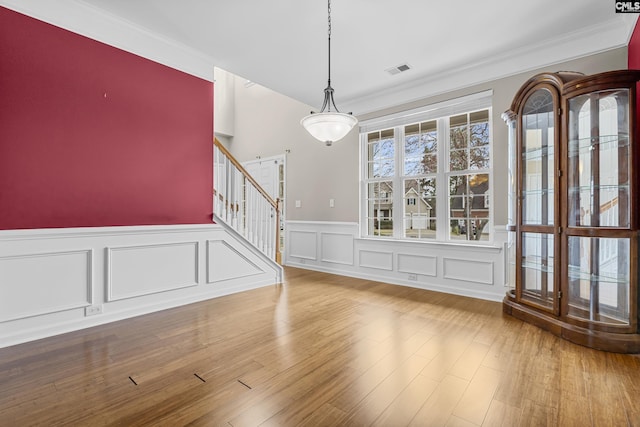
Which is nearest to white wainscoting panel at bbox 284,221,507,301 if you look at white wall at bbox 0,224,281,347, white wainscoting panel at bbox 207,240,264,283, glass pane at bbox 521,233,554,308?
glass pane at bbox 521,233,554,308

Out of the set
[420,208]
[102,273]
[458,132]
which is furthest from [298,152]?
[102,273]

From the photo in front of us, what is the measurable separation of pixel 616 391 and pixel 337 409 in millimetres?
1735

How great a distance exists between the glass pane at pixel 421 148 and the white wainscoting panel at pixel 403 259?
1091mm

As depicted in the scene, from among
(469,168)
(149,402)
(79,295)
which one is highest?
(469,168)

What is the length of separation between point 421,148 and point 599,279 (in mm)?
2635

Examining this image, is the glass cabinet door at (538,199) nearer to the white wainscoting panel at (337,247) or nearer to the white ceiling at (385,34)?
the white ceiling at (385,34)

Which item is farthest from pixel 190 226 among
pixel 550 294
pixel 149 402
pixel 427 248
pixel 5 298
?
pixel 550 294

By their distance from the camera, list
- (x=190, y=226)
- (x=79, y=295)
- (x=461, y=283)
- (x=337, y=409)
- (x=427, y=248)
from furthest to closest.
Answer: (x=427, y=248) < (x=461, y=283) < (x=190, y=226) < (x=79, y=295) < (x=337, y=409)

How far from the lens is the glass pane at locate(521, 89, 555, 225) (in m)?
2.99

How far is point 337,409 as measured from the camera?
1720 millimetres

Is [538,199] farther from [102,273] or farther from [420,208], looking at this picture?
[102,273]

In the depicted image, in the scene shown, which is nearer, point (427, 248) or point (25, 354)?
point (25, 354)

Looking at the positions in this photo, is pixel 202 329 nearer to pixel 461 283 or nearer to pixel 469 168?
pixel 461 283

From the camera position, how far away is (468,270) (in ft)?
13.3
